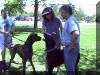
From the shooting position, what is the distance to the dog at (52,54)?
442cm

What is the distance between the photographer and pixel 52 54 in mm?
4512

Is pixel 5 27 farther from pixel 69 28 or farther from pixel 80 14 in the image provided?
pixel 69 28

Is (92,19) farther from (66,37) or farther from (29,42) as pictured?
(66,37)

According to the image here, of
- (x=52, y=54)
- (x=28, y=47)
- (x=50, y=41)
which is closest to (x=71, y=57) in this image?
(x=52, y=54)

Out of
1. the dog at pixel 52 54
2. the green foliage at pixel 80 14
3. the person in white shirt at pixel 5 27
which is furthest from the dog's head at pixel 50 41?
the green foliage at pixel 80 14

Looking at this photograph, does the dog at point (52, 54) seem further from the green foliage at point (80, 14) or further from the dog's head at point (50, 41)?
the green foliage at point (80, 14)

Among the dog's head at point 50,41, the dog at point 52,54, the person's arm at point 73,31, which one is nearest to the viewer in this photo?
the person's arm at point 73,31

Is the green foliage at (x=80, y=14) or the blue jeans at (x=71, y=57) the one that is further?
the green foliage at (x=80, y=14)

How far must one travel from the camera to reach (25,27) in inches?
248

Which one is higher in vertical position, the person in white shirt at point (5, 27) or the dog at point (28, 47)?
the person in white shirt at point (5, 27)

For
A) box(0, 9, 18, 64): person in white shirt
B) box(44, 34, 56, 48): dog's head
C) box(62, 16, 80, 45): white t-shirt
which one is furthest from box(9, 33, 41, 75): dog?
box(62, 16, 80, 45): white t-shirt

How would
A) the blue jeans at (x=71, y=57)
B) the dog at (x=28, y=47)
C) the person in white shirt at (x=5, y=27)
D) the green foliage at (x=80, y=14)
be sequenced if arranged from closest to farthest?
the blue jeans at (x=71, y=57), the dog at (x=28, y=47), the person in white shirt at (x=5, y=27), the green foliage at (x=80, y=14)

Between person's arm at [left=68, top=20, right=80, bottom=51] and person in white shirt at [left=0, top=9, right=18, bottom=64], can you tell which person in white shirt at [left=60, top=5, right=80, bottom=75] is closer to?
person's arm at [left=68, top=20, right=80, bottom=51]

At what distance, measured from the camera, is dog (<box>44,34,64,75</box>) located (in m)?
4.42
